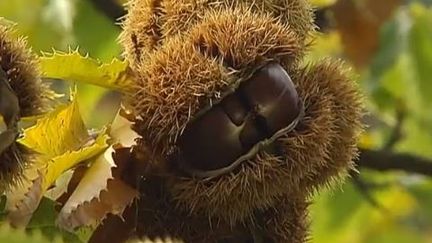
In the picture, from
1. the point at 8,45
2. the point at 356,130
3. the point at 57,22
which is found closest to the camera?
the point at 8,45

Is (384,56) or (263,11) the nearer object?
(263,11)

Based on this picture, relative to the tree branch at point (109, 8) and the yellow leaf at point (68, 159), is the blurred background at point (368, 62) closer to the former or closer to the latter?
the tree branch at point (109, 8)

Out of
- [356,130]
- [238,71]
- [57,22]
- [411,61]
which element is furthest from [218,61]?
[411,61]

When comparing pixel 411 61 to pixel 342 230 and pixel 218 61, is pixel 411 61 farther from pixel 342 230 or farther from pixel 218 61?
pixel 218 61

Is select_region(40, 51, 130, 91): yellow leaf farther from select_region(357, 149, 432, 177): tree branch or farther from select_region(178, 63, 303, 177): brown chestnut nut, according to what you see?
select_region(357, 149, 432, 177): tree branch

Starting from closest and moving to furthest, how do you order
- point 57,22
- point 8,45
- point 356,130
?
point 8,45, point 356,130, point 57,22

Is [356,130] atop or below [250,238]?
atop
